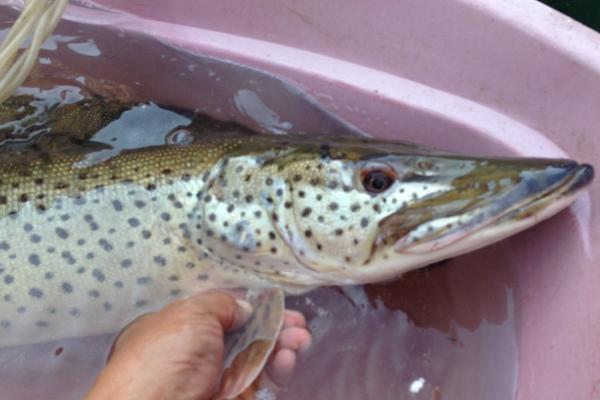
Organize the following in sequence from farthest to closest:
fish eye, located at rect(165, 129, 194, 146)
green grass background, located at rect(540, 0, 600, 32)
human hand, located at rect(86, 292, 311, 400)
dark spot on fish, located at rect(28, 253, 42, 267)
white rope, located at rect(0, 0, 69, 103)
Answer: green grass background, located at rect(540, 0, 600, 32)
fish eye, located at rect(165, 129, 194, 146)
dark spot on fish, located at rect(28, 253, 42, 267)
white rope, located at rect(0, 0, 69, 103)
human hand, located at rect(86, 292, 311, 400)

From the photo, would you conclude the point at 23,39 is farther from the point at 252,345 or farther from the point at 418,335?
the point at 418,335

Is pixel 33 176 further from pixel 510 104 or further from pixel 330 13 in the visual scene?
pixel 510 104

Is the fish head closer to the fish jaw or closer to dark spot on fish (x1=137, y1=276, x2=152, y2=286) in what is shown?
the fish jaw

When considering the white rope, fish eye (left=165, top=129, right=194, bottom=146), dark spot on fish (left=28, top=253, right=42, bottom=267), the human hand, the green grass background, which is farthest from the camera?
the green grass background

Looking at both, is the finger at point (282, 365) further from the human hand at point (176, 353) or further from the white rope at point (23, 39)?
the white rope at point (23, 39)

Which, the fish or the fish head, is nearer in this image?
the fish head

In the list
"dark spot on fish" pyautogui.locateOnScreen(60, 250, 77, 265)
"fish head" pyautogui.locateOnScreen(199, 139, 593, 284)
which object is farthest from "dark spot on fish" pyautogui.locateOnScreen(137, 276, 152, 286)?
"fish head" pyautogui.locateOnScreen(199, 139, 593, 284)

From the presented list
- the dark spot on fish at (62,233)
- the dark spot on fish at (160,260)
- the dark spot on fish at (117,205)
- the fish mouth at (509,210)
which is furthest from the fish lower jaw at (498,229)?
the dark spot on fish at (62,233)
